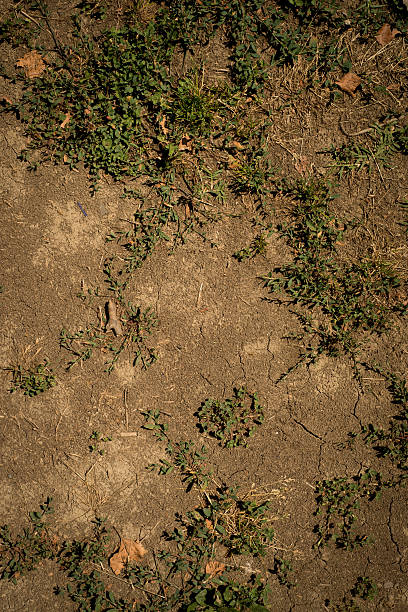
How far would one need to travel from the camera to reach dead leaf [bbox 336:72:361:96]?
3.03 meters

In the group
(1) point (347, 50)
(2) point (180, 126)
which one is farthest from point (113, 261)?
(1) point (347, 50)

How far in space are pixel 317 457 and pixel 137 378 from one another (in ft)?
4.49

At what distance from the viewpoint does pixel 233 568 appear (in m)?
3.00

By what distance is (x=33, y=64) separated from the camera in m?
3.02

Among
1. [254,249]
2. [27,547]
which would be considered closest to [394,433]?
[254,249]

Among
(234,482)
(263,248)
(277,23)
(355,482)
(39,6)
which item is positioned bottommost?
(234,482)

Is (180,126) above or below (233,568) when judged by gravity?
above

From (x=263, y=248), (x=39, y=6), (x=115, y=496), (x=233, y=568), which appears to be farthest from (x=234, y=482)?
(x=39, y=6)

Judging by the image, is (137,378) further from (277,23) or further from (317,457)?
(277,23)

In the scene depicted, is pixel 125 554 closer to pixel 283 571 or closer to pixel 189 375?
pixel 283 571

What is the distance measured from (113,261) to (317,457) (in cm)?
197

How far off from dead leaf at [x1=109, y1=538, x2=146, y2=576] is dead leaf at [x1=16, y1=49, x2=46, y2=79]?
3274 mm

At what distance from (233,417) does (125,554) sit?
1.19 m

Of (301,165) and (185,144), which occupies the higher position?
(301,165)
